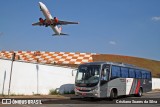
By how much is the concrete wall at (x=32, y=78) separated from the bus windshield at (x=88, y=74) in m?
4.81

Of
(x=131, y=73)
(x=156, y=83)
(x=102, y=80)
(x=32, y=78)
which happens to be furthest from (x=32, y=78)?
(x=156, y=83)

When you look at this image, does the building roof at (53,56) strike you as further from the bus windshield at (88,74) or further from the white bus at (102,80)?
the bus windshield at (88,74)

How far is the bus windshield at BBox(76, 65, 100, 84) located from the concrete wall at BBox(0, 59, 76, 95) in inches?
189

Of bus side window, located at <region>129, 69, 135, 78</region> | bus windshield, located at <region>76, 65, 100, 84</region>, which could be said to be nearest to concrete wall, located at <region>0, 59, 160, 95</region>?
bus windshield, located at <region>76, 65, 100, 84</region>

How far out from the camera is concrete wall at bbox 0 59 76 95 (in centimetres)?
2278

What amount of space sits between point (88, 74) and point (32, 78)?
5.66 m

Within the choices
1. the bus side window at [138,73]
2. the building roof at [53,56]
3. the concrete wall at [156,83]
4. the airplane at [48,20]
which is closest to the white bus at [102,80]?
the bus side window at [138,73]

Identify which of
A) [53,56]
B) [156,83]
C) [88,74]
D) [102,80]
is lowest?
[102,80]

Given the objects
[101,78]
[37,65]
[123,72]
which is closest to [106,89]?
[101,78]

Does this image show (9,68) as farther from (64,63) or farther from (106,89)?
(64,63)

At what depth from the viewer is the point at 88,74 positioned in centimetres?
2062

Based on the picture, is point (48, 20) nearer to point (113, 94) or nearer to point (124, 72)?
point (124, 72)

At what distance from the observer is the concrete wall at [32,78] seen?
22781 millimetres

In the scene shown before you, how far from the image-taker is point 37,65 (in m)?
24.8
